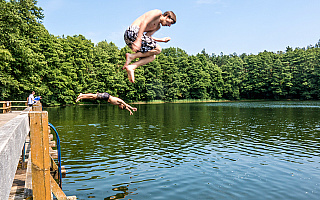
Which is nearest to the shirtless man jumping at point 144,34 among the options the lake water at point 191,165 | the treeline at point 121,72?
the lake water at point 191,165

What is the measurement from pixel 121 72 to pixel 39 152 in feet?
268

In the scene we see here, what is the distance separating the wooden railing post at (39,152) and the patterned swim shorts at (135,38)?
134 inches

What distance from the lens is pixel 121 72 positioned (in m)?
86.5

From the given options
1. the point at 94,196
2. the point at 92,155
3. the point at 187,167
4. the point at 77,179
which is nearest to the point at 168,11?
the point at 94,196

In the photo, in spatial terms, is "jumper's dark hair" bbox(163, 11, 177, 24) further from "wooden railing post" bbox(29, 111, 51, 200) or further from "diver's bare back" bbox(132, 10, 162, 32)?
"wooden railing post" bbox(29, 111, 51, 200)

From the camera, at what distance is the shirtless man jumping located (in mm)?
3100

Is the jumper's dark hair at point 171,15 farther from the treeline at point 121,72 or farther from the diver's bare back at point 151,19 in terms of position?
the treeline at point 121,72

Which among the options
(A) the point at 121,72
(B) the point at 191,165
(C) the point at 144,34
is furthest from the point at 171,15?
(A) the point at 121,72

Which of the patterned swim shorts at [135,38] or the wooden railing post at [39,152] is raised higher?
the patterned swim shorts at [135,38]

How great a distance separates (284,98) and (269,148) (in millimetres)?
109898

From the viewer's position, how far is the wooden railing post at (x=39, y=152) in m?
5.83

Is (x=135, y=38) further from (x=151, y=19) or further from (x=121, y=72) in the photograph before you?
(x=121, y=72)

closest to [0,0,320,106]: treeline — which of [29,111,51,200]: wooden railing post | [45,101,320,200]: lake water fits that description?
[45,101,320,200]: lake water

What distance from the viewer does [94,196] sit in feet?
43.7
